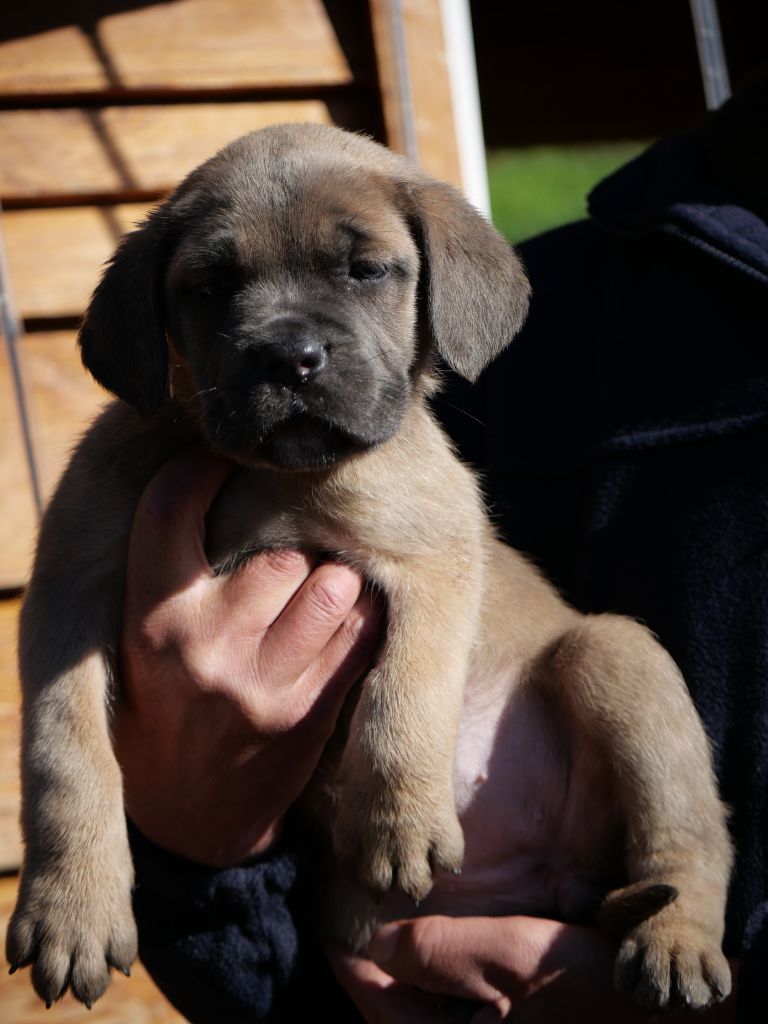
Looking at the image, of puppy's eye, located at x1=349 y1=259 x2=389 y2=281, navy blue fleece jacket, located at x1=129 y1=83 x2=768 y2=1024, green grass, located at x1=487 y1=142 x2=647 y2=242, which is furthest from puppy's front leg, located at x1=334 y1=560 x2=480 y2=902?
green grass, located at x1=487 y1=142 x2=647 y2=242

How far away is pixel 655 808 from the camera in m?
2.83

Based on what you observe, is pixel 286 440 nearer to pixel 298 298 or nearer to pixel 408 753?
pixel 298 298

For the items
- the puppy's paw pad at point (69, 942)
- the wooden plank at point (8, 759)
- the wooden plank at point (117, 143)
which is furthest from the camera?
the wooden plank at point (117, 143)

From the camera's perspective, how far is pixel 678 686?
9.70 feet

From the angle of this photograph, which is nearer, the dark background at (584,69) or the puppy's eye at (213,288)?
the puppy's eye at (213,288)

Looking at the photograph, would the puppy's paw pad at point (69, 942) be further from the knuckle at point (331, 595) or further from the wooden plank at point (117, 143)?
the wooden plank at point (117, 143)

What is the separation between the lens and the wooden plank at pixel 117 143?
4.47 m

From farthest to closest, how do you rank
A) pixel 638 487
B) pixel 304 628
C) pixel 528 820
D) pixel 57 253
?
1. pixel 57 253
2. pixel 638 487
3. pixel 528 820
4. pixel 304 628

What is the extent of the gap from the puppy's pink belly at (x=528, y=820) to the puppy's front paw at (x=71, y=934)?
0.87 m

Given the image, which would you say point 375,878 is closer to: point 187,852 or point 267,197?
point 187,852

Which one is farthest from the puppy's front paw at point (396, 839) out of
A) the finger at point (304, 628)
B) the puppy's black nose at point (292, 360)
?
the puppy's black nose at point (292, 360)

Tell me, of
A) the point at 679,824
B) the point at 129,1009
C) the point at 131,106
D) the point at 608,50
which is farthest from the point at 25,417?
the point at 608,50

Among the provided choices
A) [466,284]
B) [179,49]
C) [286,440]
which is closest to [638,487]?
[466,284]

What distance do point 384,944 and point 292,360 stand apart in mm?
1440
